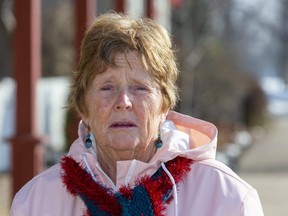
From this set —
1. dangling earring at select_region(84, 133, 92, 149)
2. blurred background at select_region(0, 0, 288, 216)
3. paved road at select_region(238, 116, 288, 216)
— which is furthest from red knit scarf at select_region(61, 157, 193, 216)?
paved road at select_region(238, 116, 288, 216)

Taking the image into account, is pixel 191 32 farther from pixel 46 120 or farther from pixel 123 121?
pixel 123 121

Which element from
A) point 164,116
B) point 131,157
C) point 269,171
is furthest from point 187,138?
point 269,171

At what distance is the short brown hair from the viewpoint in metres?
3.24

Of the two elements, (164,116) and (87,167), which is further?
(164,116)

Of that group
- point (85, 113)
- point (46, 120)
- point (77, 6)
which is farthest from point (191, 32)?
point (85, 113)

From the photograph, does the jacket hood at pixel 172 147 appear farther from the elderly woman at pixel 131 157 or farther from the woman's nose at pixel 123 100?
the woman's nose at pixel 123 100

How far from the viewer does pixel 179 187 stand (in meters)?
3.23

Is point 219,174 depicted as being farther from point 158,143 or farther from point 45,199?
point 45,199

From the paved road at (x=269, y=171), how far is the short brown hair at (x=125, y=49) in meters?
8.31

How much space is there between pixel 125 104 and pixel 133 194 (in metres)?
0.32

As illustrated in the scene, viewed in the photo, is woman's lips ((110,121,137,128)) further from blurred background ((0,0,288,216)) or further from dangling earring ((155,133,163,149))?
blurred background ((0,0,288,216))

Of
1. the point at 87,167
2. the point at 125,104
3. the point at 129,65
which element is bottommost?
the point at 87,167

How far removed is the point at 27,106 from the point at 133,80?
5.20 m

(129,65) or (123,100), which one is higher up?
(129,65)
